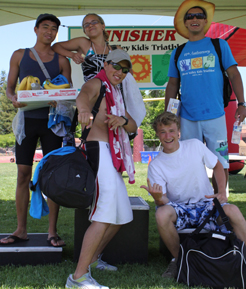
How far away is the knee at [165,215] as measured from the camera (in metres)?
2.69

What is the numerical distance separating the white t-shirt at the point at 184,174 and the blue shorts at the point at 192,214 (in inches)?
3.0

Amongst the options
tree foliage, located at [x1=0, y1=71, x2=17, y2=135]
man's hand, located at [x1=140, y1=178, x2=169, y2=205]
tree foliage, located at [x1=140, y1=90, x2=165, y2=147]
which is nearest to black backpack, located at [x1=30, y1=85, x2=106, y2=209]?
man's hand, located at [x1=140, y1=178, x2=169, y2=205]

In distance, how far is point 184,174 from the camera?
290cm

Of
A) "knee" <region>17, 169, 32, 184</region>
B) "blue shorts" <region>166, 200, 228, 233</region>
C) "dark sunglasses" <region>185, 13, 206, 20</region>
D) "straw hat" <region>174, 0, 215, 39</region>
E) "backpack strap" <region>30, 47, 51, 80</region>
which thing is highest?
"straw hat" <region>174, 0, 215, 39</region>

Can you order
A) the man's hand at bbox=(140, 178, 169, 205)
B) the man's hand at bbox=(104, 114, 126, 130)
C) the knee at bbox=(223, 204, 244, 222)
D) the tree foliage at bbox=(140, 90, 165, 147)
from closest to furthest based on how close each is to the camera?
the man's hand at bbox=(104, 114, 126, 130)
the knee at bbox=(223, 204, 244, 222)
the man's hand at bbox=(140, 178, 169, 205)
the tree foliage at bbox=(140, 90, 165, 147)

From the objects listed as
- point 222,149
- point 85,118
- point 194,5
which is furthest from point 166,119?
point 194,5

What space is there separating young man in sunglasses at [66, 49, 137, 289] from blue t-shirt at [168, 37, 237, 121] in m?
0.83

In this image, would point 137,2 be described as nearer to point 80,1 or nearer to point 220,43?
point 80,1

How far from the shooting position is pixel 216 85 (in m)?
3.26

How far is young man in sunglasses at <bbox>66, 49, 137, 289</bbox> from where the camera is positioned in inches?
93.7

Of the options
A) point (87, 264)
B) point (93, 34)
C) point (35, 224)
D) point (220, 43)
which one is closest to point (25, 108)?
point (93, 34)

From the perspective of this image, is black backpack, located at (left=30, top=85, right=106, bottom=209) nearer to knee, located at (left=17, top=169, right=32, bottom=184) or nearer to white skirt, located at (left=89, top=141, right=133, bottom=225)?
white skirt, located at (left=89, top=141, right=133, bottom=225)

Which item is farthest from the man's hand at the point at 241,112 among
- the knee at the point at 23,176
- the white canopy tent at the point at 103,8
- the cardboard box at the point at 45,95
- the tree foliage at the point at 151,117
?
the tree foliage at the point at 151,117

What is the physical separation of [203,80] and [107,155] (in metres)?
1.36
